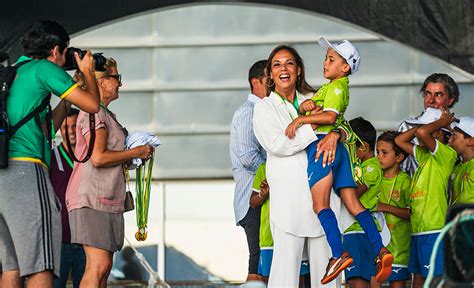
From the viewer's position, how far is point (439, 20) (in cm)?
795

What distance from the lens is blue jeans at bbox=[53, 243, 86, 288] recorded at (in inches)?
260

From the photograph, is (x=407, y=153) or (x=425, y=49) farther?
(x=425, y=49)

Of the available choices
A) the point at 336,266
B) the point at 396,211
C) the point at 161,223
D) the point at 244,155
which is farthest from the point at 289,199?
the point at 161,223

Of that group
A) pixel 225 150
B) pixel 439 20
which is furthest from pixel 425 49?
pixel 225 150

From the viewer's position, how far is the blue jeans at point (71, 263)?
260 inches

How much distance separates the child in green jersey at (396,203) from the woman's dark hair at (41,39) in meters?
2.50

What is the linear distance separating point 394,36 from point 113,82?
8.59ft

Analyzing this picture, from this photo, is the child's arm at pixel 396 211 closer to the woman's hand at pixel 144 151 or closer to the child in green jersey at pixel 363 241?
the child in green jersey at pixel 363 241

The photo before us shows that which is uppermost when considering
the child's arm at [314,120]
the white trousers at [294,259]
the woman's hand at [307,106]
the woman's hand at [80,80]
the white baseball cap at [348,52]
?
the white baseball cap at [348,52]

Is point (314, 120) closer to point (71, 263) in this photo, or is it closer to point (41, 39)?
point (41, 39)

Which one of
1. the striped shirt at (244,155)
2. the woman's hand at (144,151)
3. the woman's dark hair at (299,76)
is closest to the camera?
the woman's dark hair at (299,76)

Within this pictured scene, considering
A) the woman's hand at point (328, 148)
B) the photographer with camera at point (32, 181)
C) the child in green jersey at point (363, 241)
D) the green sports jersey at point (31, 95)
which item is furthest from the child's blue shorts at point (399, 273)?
the green sports jersey at point (31, 95)

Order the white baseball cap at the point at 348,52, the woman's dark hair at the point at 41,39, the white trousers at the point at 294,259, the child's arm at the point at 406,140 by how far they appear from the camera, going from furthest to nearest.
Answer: the child's arm at the point at 406,140, the white baseball cap at the point at 348,52, the white trousers at the point at 294,259, the woman's dark hair at the point at 41,39

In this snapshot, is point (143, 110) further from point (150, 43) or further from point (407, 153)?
point (407, 153)
